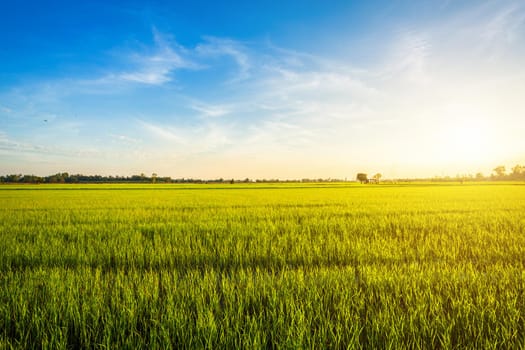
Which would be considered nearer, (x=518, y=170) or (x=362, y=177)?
(x=362, y=177)

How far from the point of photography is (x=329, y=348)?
6.70ft

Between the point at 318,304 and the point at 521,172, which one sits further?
the point at 521,172

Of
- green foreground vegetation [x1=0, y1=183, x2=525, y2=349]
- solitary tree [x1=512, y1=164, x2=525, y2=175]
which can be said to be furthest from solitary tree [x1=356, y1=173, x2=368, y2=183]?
green foreground vegetation [x1=0, y1=183, x2=525, y2=349]

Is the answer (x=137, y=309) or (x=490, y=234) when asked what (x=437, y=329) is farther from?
(x=490, y=234)

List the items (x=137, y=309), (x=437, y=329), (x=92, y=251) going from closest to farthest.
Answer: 1. (x=437, y=329)
2. (x=137, y=309)
3. (x=92, y=251)

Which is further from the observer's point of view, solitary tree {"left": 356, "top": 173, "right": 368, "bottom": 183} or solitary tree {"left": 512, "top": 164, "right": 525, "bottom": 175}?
solitary tree {"left": 512, "top": 164, "right": 525, "bottom": 175}

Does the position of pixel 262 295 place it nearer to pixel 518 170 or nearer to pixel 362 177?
pixel 362 177

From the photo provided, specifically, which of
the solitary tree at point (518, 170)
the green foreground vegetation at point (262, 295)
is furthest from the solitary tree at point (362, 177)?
the green foreground vegetation at point (262, 295)

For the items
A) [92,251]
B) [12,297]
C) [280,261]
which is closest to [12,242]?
[92,251]

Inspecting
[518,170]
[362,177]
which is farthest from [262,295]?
[518,170]

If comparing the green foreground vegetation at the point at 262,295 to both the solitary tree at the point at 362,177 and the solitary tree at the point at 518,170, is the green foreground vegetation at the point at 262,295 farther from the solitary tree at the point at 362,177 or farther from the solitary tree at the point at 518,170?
the solitary tree at the point at 518,170

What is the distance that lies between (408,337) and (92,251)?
4826 mm

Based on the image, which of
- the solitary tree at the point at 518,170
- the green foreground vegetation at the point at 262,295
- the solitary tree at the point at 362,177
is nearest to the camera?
the green foreground vegetation at the point at 262,295

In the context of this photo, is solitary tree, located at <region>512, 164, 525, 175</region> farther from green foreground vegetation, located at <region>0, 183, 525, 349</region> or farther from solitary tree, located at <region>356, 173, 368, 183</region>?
green foreground vegetation, located at <region>0, 183, 525, 349</region>
